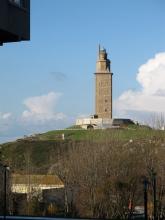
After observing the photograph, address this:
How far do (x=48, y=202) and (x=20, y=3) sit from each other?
46.1 metres

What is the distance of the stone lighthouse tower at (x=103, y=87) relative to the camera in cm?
18712

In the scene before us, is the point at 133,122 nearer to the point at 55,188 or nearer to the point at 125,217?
the point at 55,188

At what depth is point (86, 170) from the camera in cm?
6938

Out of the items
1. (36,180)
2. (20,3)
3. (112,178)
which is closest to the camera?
(20,3)

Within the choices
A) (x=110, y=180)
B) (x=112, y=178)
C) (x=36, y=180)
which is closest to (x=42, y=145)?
(x=36, y=180)

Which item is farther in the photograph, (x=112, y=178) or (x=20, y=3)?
(x=112, y=178)

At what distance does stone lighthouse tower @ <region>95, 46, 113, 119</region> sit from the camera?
187 meters

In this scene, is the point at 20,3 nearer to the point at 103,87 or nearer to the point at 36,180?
the point at 36,180

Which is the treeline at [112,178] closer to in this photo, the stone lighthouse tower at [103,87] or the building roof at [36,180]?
the building roof at [36,180]

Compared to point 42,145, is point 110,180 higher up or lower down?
higher up

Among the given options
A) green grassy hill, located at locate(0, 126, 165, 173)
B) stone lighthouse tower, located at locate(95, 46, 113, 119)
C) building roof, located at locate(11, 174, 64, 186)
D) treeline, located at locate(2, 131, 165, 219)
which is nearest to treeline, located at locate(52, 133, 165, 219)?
treeline, located at locate(2, 131, 165, 219)

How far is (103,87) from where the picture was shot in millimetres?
192625

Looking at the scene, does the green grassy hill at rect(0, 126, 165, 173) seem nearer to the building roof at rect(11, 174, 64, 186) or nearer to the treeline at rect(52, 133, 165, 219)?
the building roof at rect(11, 174, 64, 186)

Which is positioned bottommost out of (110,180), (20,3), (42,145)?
(42,145)
